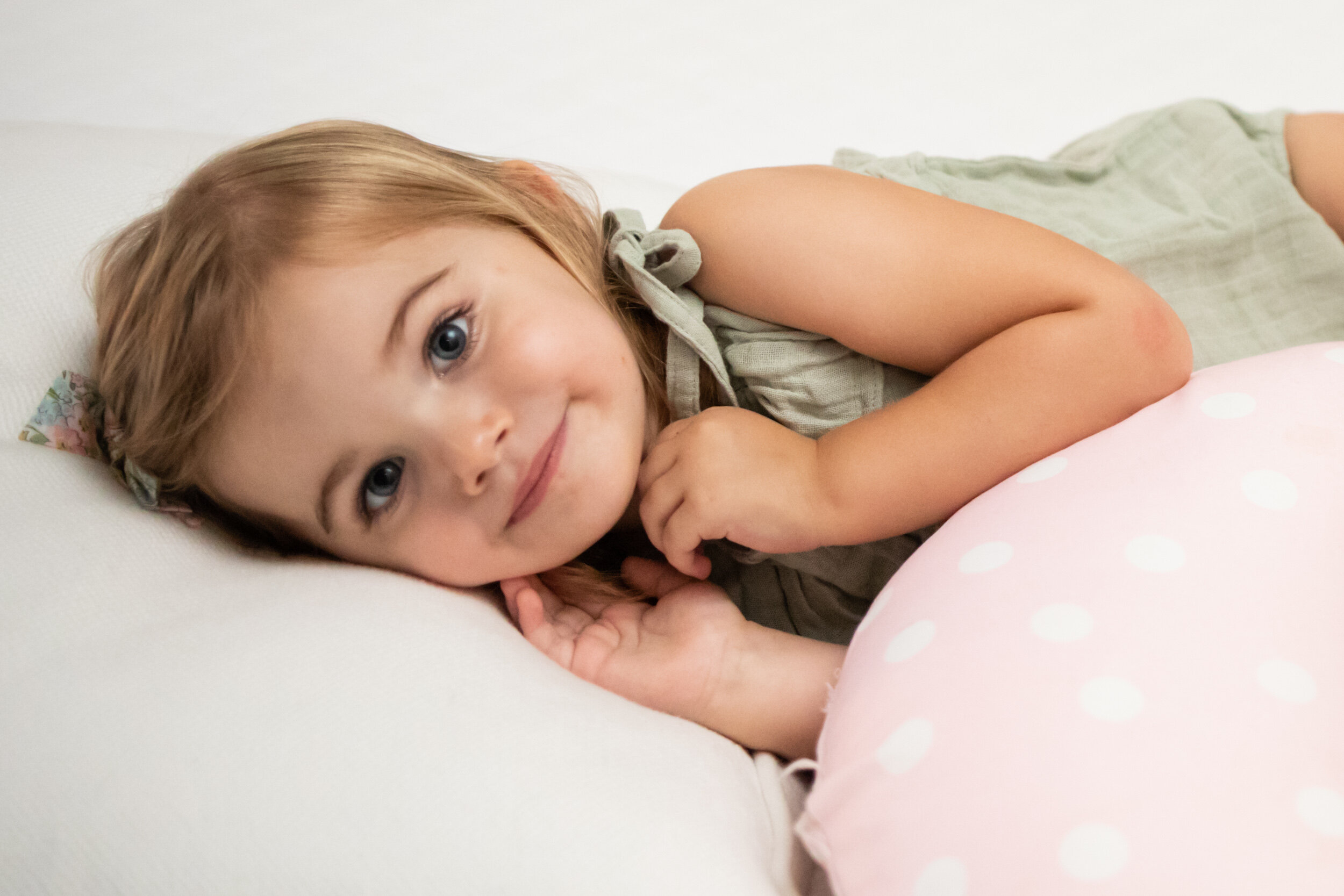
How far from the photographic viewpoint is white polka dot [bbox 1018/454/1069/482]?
66 cm

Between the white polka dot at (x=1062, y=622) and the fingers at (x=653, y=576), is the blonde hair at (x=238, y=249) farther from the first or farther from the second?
the white polka dot at (x=1062, y=622)

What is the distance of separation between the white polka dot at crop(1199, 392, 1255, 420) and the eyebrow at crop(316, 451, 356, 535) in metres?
0.62

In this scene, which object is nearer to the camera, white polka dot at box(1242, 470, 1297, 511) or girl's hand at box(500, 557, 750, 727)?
white polka dot at box(1242, 470, 1297, 511)

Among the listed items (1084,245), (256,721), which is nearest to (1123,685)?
(256,721)

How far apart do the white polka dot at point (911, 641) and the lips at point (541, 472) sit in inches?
11.8

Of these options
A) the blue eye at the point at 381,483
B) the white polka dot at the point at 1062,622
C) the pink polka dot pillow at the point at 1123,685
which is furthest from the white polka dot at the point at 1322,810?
the blue eye at the point at 381,483

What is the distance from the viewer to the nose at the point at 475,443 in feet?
2.32

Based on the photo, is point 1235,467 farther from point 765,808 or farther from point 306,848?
point 306,848

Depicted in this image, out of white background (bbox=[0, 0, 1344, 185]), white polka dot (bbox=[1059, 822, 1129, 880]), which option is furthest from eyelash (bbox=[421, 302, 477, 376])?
white background (bbox=[0, 0, 1344, 185])

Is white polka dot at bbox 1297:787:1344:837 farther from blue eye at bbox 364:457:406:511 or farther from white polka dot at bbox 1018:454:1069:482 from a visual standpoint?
blue eye at bbox 364:457:406:511

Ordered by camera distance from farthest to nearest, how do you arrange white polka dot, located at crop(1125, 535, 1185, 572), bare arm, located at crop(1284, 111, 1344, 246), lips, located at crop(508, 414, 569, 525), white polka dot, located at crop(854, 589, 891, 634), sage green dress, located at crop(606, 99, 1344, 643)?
bare arm, located at crop(1284, 111, 1344, 246)
sage green dress, located at crop(606, 99, 1344, 643)
lips, located at crop(508, 414, 569, 525)
white polka dot, located at crop(854, 589, 891, 634)
white polka dot, located at crop(1125, 535, 1185, 572)

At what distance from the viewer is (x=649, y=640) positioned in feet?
2.63

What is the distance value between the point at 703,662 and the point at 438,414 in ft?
0.94

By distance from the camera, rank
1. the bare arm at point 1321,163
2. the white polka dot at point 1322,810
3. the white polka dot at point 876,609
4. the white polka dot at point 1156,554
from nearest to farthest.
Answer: the white polka dot at point 1322,810 → the white polka dot at point 1156,554 → the white polka dot at point 876,609 → the bare arm at point 1321,163
